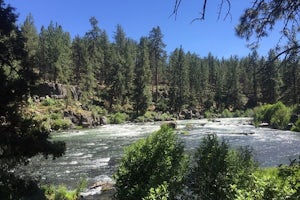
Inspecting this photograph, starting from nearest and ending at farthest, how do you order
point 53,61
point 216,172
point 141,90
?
point 216,172 < point 53,61 < point 141,90

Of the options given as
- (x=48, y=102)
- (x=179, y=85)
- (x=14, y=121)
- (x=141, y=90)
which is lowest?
(x=14, y=121)

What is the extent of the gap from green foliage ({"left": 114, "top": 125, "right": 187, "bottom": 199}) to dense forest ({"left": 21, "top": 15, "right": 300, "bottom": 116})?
2139 inches

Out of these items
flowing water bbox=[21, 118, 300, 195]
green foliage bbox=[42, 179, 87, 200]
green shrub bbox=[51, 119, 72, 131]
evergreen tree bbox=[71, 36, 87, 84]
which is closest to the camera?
green foliage bbox=[42, 179, 87, 200]

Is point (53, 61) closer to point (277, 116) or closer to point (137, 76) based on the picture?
point (137, 76)

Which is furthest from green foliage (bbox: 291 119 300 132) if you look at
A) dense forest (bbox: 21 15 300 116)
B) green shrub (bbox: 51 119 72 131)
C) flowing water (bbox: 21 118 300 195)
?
green shrub (bbox: 51 119 72 131)

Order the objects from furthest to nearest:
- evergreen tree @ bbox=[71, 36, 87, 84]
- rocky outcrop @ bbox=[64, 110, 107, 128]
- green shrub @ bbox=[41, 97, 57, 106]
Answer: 1. evergreen tree @ bbox=[71, 36, 87, 84]
2. green shrub @ bbox=[41, 97, 57, 106]
3. rocky outcrop @ bbox=[64, 110, 107, 128]

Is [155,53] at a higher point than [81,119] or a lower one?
higher

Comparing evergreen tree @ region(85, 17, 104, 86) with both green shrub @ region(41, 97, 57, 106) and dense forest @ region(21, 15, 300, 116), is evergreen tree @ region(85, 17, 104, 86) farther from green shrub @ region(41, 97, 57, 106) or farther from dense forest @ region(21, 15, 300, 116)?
green shrub @ region(41, 97, 57, 106)

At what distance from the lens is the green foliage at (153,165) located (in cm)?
1381

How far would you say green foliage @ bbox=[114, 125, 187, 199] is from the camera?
13.8 meters

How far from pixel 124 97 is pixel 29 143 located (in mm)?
75639

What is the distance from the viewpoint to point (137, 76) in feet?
278

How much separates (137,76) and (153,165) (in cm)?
7122

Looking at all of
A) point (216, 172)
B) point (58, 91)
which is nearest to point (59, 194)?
point (216, 172)
